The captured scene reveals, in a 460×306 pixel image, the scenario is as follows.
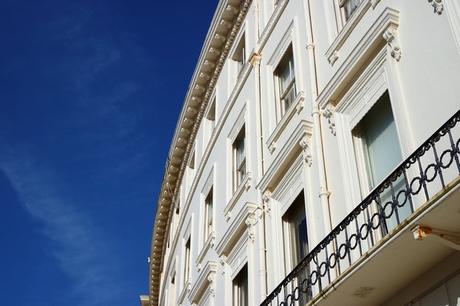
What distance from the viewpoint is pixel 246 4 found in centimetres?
1827

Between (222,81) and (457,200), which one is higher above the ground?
(222,81)

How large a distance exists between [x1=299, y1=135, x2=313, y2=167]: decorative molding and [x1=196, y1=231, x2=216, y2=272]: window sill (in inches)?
224

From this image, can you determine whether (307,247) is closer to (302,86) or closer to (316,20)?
(302,86)

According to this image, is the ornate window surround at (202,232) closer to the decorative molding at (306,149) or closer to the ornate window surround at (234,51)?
the ornate window surround at (234,51)

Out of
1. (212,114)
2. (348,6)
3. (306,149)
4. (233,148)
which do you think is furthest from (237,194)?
(212,114)

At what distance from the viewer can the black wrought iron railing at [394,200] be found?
259 inches

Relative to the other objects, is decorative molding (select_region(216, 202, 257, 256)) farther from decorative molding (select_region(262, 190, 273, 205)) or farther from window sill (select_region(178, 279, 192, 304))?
window sill (select_region(178, 279, 192, 304))

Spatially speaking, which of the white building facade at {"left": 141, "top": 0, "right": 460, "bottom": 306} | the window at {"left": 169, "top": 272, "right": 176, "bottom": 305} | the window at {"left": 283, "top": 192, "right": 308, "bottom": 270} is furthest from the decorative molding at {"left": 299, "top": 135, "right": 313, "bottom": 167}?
the window at {"left": 169, "top": 272, "right": 176, "bottom": 305}

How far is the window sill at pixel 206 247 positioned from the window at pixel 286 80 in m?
4.29

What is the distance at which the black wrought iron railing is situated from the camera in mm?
6573

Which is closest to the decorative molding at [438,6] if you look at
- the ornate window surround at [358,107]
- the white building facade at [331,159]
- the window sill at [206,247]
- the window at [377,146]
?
the white building facade at [331,159]

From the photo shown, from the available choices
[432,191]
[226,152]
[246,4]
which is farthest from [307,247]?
[246,4]

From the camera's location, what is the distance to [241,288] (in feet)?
44.2

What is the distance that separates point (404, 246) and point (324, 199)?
10.6ft
